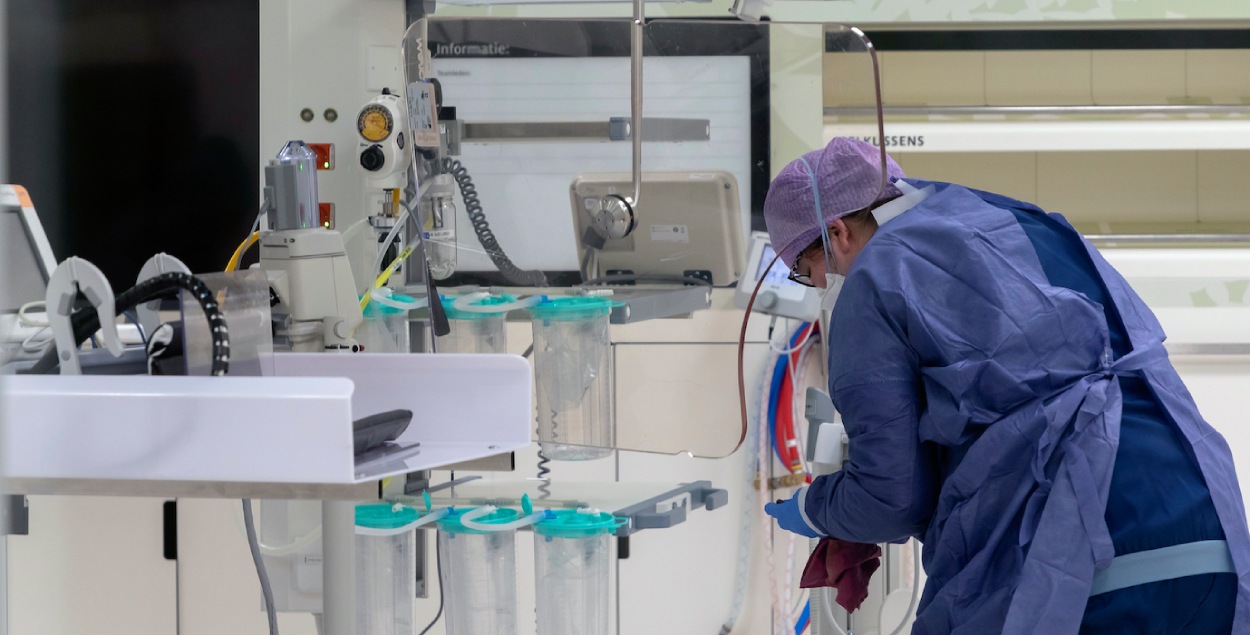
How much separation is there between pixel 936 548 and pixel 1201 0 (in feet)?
5.94

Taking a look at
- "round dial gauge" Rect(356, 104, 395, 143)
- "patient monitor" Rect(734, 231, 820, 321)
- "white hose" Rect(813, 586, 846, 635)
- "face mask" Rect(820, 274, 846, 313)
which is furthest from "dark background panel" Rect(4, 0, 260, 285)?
"white hose" Rect(813, 586, 846, 635)

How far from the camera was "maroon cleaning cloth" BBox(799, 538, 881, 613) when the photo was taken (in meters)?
1.85

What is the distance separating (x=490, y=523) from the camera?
185cm

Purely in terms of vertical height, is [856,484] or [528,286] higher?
[528,286]

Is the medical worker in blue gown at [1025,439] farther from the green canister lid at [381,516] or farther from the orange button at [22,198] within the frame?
the orange button at [22,198]

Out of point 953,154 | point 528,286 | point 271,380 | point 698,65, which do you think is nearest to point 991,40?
point 953,154

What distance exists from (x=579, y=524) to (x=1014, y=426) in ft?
2.37

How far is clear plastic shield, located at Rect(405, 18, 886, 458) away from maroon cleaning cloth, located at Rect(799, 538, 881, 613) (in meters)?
0.36

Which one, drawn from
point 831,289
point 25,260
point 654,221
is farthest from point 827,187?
point 25,260

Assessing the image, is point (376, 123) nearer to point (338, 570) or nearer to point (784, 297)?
point (338, 570)


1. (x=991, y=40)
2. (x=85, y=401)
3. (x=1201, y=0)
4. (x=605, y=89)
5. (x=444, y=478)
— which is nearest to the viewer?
(x=85, y=401)

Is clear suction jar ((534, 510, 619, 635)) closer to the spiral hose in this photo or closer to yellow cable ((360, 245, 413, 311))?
the spiral hose

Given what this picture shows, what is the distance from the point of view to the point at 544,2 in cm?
212

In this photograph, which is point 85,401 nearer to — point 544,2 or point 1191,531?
point 1191,531
